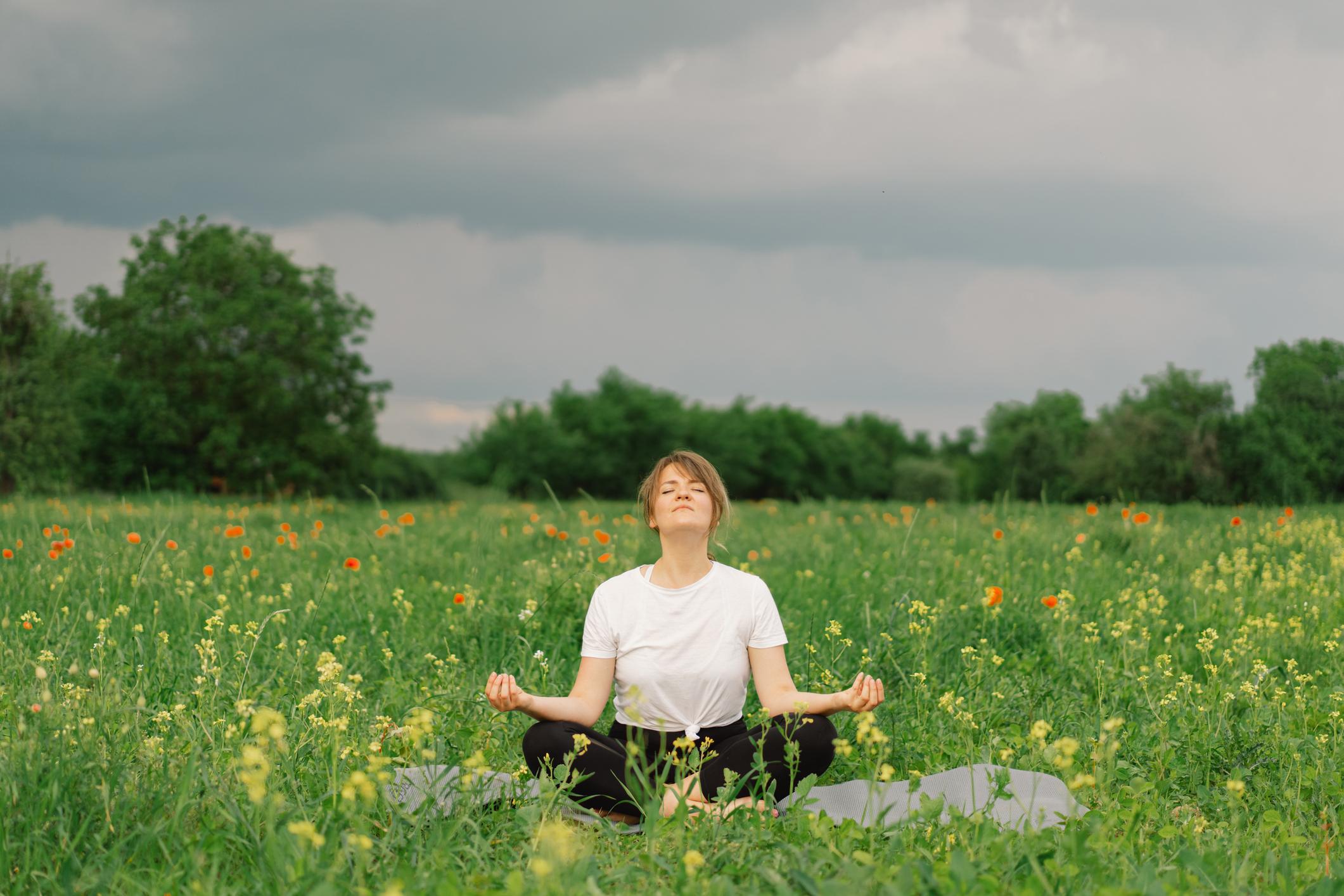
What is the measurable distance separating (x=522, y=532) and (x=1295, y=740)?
6.80m

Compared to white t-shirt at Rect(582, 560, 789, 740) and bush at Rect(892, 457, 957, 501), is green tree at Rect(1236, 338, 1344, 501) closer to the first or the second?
white t-shirt at Rect(582, 560, 789, 740)

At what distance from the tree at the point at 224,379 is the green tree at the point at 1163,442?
23632 millimetres

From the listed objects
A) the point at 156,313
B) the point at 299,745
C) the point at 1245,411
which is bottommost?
the point at 299,745

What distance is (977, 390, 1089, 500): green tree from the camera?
57875 millimetres

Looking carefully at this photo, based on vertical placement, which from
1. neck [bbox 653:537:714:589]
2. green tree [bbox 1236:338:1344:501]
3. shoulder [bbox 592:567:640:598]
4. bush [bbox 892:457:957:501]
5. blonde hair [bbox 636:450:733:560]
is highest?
green tree [bbox 1236:338:1344:501]

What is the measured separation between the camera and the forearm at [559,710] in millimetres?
3938

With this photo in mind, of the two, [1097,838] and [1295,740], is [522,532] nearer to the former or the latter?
[1295,740]

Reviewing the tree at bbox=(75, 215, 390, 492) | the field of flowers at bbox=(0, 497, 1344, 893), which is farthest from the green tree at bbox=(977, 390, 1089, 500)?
the field of flowers at bbox=(0, 497, 1344, 893)

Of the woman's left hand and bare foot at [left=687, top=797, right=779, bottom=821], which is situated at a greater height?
the woman's left hand

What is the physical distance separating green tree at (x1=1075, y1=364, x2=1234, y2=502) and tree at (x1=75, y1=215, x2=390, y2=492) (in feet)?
77.5

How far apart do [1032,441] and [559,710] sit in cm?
6959

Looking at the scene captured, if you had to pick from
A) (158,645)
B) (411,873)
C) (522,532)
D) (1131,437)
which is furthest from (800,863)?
(1131,437)

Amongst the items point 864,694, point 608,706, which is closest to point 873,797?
point 864,694

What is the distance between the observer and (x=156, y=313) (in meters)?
33.4
